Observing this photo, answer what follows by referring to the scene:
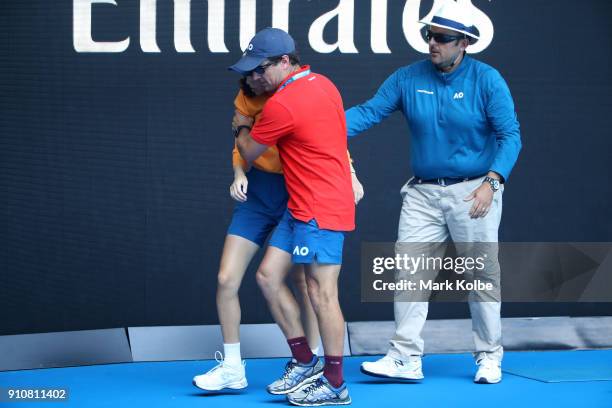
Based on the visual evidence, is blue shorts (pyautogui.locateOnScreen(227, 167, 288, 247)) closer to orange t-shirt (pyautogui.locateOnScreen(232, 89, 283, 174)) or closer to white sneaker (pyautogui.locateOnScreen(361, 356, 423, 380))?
orange t-shirt (pyautogui.locateOnScreen(232, 89, 283, 174))

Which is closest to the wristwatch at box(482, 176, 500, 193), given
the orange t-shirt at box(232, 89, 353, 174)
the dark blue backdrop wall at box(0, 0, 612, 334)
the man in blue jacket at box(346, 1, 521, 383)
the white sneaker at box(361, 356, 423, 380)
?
the man in blue jacket at box(346, 1, 521, 383)

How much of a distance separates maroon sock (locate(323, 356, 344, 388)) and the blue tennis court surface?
0.43 ft

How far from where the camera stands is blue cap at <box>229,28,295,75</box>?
489 centimetres

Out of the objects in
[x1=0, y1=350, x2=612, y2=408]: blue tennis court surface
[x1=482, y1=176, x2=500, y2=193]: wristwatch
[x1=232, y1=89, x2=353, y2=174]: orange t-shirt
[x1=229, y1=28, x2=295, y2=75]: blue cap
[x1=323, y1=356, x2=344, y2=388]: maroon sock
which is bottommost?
[x1=0, y1=350, x2=612, y2=408]: blue tennis court surface

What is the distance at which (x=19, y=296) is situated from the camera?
6.07m

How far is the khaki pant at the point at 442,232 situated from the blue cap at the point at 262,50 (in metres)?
1.11

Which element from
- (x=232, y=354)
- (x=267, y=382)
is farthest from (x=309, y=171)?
(x=267, y=382)

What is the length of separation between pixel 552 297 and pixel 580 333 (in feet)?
0.81

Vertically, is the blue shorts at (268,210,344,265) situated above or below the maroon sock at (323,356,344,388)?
above

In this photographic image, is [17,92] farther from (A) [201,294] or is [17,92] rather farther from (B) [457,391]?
(B) [457,391]

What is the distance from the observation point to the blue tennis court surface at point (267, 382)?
16.8ft

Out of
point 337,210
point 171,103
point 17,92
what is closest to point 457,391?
point 337,210

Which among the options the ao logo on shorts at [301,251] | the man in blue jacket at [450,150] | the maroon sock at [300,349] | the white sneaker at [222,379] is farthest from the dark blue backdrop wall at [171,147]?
the ao logo on shorts at [301,251]

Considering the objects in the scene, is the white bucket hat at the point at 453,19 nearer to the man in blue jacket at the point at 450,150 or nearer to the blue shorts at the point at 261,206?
the man in blue jacket at the point at 450,150
